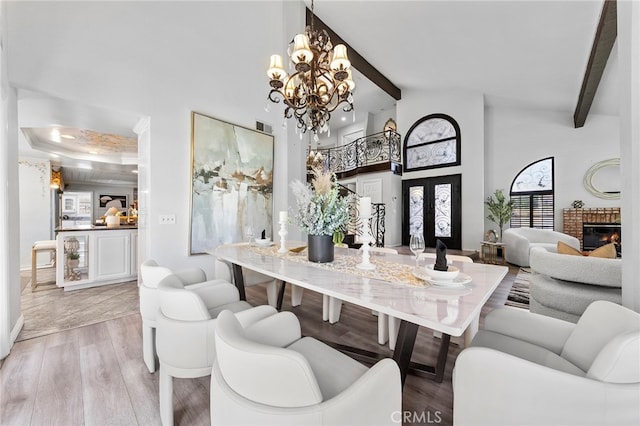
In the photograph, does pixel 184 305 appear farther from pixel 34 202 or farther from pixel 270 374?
pixel 34 202

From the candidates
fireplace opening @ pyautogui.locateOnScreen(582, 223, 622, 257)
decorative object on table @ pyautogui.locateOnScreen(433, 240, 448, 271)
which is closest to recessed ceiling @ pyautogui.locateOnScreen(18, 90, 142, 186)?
decorative object on table @ pyautogui.locateOnScreen(433, 240, 448, 271)

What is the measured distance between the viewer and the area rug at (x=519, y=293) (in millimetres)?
3179

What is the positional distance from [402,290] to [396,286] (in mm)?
69

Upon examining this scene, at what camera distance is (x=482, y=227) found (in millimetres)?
6488

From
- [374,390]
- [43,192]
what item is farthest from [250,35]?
[43,192]

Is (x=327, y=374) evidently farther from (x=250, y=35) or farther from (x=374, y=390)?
(x=250, y=35)

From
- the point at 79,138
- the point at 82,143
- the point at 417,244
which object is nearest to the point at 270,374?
the point at 417,244

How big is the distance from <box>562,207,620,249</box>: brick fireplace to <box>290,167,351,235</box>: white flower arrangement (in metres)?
7.21

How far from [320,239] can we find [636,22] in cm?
199

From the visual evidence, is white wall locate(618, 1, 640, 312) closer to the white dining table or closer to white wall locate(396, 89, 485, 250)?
the white dining table

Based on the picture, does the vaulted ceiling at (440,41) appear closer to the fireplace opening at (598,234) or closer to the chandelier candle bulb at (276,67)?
the chandelier candle bulb at (276,67)

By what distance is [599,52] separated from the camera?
12.1ft

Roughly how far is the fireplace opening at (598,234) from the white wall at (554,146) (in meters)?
0.48

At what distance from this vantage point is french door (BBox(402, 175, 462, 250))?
6859 millimetres
